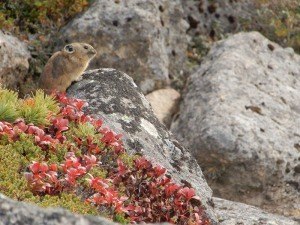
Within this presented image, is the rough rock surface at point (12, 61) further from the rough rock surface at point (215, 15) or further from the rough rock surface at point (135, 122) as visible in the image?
the rough rock surface at point (215, 15)

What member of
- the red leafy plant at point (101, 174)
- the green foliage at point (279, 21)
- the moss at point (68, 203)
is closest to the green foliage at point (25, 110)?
the red leafy plant at point (101, 174)

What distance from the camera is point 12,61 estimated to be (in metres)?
15.4

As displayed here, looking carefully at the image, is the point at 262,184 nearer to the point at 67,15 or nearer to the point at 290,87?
the point at 290,87

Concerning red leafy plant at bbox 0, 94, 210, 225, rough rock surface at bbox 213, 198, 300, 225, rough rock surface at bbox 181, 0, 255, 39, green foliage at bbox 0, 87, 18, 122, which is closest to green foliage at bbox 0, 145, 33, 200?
red leafy plant at bbox 0, 94, 210, 225

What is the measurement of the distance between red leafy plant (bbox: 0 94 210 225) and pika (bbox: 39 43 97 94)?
107 inches

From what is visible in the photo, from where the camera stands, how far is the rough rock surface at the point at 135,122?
10.7 m

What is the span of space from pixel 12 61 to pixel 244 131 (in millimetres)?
5032

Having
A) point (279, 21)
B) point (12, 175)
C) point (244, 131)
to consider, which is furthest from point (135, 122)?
point (279, 21)

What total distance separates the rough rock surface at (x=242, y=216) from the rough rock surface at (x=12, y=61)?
5508 millimetres

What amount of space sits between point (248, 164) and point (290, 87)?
3.41m

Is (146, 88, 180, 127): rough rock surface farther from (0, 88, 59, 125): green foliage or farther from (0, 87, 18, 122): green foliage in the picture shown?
(0, 87, 18, 122): green foliage

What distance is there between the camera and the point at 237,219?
36.3 feet

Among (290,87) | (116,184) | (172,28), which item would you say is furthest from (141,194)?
(172,28)

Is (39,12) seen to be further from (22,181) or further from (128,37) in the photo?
(22,181)
